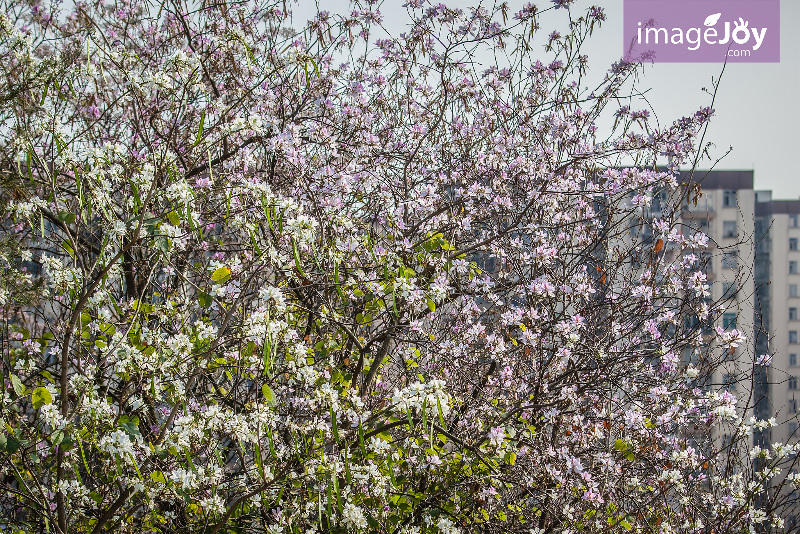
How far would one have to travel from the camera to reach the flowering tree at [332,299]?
8.93ft

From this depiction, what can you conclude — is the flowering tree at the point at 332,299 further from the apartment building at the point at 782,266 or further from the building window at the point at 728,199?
the apartment building at the point at 782,266

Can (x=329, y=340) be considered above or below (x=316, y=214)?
below

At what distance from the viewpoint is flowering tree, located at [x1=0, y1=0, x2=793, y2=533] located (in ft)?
8.93

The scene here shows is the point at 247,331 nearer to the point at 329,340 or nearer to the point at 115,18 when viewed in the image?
the point at 329,340

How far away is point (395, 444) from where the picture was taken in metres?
3.51

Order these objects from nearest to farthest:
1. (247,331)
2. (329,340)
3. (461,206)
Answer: (247,331), (329,340), (461,206)

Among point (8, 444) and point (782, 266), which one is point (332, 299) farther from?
point (782, 266)

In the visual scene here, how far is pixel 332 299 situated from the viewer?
385 cm

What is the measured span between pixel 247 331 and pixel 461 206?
2.01 meters

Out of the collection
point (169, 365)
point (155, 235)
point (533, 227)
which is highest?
point (533, 227)

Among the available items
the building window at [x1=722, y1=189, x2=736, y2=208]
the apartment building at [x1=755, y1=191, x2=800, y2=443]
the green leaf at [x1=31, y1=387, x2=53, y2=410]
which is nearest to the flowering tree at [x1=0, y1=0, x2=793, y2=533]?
the green leaf at [x1=31, y1=387, x2=53, y2=410]

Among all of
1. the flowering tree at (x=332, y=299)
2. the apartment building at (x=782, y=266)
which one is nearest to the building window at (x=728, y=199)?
the apartment building at (x=782, y=266)

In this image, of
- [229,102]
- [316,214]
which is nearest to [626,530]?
[316,214]

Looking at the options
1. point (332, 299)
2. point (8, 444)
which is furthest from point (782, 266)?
point (8, 444)
